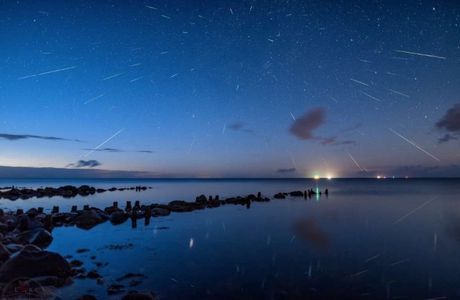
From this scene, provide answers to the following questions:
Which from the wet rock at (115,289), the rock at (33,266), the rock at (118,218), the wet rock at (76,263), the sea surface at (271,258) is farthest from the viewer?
the rock at (118,218)

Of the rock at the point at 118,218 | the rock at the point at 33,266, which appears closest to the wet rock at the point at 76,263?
the rock at the point at 33,266

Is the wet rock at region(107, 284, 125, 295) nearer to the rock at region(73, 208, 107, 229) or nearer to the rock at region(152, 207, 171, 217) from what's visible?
the rock at region(73, 208, 107, 229)

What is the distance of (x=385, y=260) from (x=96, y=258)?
51.2 ft

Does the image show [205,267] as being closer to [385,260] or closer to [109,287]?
[109,287]

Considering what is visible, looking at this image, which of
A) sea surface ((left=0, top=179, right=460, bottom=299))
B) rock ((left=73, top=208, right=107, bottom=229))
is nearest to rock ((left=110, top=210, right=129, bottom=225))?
sea surface ((left=0, top=179, right=460, bottom=299))

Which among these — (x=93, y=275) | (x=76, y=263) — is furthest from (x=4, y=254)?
(x=93, y=275)

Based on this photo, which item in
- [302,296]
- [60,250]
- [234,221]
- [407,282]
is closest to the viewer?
[302,296]

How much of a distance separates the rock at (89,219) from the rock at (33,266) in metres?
13.1

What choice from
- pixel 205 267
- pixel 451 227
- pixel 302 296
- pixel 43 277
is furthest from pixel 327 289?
pixel 451 227

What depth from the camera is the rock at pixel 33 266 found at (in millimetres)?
10859

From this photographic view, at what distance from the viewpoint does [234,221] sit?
1153 inches

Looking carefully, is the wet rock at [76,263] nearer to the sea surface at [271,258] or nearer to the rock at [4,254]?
the sea surface at [271,258]

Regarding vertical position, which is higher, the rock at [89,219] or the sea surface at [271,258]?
the rock at [89,219]

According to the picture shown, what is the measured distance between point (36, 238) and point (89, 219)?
7159 millimetres
